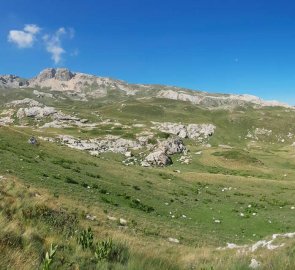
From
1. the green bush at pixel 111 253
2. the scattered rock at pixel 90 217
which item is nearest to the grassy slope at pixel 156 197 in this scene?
the scattered rock at pixel 90 217

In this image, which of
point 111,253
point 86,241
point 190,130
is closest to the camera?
point 111,253

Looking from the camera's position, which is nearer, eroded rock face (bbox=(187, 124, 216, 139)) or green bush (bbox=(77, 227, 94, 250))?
green bush (bbox=(77, 227, 94, 250))

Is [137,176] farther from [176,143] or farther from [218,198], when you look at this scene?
[176,143]

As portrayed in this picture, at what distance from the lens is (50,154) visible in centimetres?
4697

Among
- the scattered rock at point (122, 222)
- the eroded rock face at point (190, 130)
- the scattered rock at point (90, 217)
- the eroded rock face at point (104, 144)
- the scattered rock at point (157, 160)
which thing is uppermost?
the eroded rock face at point (190, 130)

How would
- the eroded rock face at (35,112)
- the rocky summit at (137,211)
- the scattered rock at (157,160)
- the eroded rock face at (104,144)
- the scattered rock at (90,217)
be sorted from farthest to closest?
the eroded rock face at (35,112)
the eroded rock face at (104,144)
the scattered rock at (157,160)
the scattered rock at (90,217)
the rocky summit at (137,211)

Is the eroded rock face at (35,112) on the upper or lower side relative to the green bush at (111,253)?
upper

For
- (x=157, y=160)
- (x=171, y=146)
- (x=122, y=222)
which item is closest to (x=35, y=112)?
Answer: (x=171, y=146)

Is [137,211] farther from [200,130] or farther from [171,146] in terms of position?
[200,130]

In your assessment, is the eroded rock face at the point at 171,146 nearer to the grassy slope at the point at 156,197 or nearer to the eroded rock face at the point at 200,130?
the grassy slope at the point at 156,197

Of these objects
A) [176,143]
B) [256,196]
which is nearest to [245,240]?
[256,196]

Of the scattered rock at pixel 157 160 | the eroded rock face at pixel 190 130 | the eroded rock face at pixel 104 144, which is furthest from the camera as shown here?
the eroded rock face at pixel 190 130

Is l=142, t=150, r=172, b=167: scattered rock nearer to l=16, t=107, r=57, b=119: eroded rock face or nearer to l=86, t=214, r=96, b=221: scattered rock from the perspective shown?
l=86, t=214, r=96, b=221: scattered rock

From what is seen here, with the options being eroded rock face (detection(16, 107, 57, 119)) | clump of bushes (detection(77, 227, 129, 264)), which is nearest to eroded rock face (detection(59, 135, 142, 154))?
eroded rock face (detection(16, 107, 57, 119))
